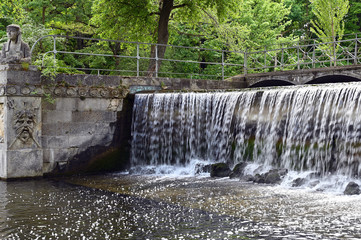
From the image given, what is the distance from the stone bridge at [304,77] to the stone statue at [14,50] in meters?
8.52

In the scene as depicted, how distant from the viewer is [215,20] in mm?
21719

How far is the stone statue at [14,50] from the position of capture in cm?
1302

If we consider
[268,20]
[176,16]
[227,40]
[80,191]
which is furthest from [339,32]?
[80,191]

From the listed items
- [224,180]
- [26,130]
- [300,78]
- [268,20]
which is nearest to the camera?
[224,180]

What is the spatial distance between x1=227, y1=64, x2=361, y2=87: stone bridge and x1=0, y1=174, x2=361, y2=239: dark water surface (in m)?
7.13

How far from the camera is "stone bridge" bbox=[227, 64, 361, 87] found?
16.6 meters

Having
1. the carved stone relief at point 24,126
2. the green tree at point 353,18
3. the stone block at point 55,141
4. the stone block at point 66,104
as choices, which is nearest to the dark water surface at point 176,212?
A: the carved stone relief at point 24,126

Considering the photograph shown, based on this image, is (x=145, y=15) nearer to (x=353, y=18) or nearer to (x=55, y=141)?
(x=55, y=141)

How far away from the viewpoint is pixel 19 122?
13047 mm

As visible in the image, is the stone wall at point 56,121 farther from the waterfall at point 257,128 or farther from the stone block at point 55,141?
the waterfall at point 257,128

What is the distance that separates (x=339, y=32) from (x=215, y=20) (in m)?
10.0

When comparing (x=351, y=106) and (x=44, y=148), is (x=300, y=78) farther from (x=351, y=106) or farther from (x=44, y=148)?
(x=44, y=148)

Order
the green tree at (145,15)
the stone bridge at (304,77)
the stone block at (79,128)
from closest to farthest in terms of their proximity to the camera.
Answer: the stone block at (79,128) < the stone bridge at (304,77) < the green tree at (145,15)

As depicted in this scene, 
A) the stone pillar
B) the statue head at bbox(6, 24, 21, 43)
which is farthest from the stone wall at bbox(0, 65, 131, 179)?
the statue head at bbox(6, 24, 21, 43)
